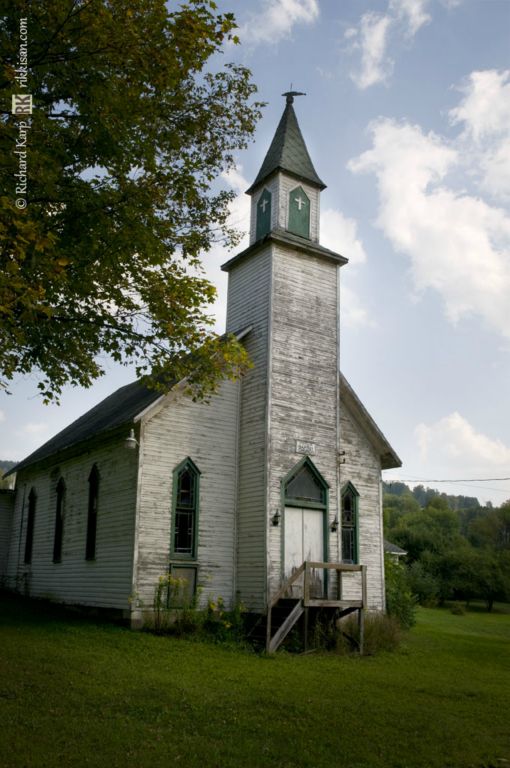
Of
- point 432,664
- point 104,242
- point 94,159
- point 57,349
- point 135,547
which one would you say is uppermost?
point 94,159

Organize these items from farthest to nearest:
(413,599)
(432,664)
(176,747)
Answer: (413,599) < (432,664) < (176,747)

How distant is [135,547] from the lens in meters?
16.4

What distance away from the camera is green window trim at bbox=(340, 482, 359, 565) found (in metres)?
20.2

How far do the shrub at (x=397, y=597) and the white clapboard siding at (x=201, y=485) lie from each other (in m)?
6.59

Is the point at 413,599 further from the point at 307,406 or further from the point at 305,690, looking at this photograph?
the point at 305,690

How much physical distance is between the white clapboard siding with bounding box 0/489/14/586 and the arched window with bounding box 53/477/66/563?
5981 mm

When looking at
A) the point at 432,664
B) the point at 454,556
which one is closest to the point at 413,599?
the point at 432,664

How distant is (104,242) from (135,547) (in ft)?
25.4

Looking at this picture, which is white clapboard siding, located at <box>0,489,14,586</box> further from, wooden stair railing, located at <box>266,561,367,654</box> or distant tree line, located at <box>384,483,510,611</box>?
distant tree line, located at <box>384,483,510,611</box>

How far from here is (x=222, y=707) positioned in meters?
9.53

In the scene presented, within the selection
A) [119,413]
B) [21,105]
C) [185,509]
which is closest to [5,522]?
[119,413]

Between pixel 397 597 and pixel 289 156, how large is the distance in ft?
47.7

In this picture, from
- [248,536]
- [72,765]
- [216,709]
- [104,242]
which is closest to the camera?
[72,765]

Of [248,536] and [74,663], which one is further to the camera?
[248,536]
